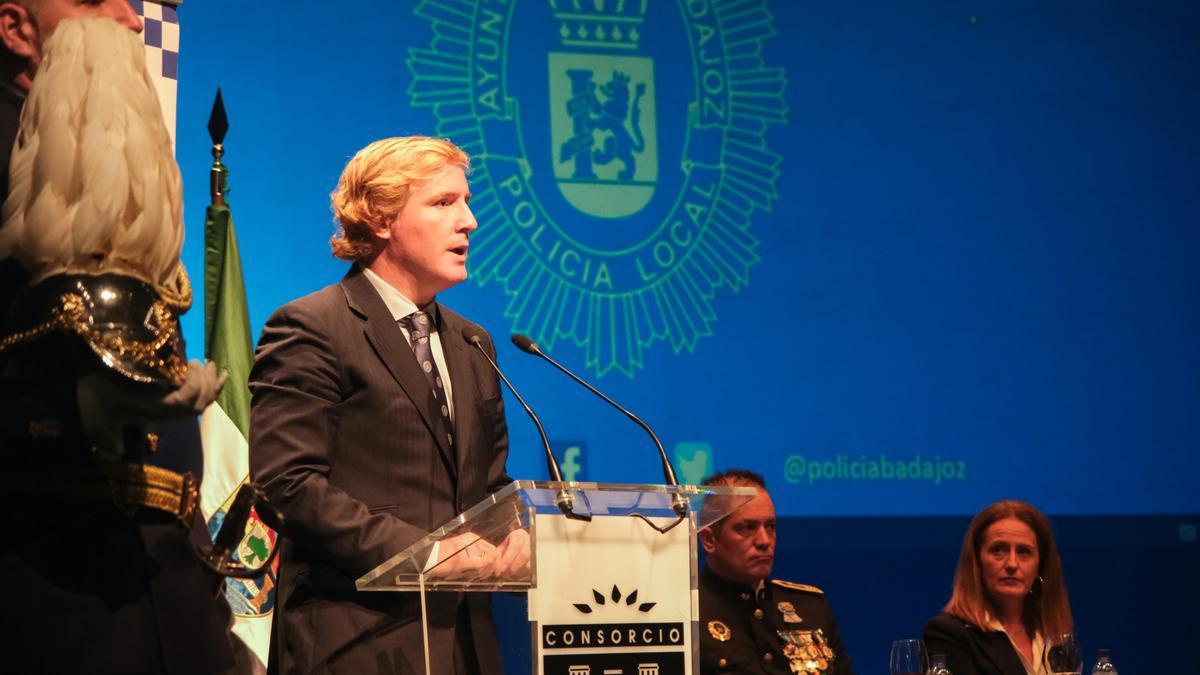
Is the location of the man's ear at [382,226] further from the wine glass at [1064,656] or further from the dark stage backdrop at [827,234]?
the wine glass at [1064,656]

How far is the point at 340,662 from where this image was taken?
242 centimetres

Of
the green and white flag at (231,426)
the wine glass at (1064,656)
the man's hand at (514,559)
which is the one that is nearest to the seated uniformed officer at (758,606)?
the wine glass at (1064,656)

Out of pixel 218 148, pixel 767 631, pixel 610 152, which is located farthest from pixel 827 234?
pixel 218 148

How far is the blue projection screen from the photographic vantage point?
4.60m

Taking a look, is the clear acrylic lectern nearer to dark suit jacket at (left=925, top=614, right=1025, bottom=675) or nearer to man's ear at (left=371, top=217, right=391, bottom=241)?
man's ear at (left=371, top=217, right=391, bottom=241)

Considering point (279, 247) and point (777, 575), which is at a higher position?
point (279, 247)

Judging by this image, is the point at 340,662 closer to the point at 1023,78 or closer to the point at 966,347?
the point at 966,347

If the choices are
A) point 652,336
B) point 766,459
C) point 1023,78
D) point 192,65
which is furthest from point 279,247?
point 1023,78

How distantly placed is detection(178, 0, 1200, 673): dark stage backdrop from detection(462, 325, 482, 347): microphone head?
169cm

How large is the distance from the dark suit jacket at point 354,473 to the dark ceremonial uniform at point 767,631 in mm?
1667

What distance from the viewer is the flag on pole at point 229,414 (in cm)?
A: 349

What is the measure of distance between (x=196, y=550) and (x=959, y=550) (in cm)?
412

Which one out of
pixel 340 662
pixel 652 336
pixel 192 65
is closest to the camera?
pixel 340 662

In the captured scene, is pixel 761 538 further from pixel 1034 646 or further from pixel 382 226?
pixel 382 226
